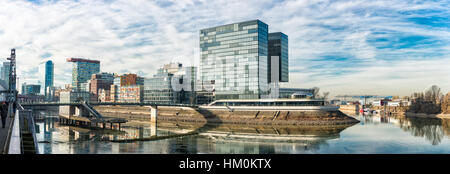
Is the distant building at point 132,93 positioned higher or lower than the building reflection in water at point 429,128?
higher

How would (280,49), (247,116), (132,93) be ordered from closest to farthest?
1. (247,116)
2. (280,49)
3. (132,93)

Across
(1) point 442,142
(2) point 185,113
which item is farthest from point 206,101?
(1) point 442,142

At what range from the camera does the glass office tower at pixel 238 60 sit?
132 meters

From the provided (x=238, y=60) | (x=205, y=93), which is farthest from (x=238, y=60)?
(x=205, y=93)

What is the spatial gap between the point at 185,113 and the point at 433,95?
476 feet

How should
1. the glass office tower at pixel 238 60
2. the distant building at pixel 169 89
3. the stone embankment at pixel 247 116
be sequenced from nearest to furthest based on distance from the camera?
1. the stone embankment at pixel 247 116
2. the glass office tower at pixel 238 60
3. the distant building at pixel 169 89

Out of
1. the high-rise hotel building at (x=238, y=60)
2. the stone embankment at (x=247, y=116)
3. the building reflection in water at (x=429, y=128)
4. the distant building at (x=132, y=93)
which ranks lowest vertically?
the building reflection in water at (x=429, y=128)

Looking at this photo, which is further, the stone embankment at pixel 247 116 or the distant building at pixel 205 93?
the distant building at pixel 205 93

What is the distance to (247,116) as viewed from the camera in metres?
111

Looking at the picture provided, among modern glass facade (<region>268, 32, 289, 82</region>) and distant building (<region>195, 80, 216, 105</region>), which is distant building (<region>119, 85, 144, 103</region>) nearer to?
distant building (<region>195, 80, 216, 105</region>)

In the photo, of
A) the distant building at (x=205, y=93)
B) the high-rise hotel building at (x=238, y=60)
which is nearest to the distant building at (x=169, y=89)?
the distant building at (x=205, y=93)

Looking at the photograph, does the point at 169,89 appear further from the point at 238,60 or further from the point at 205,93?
the point at 238,60

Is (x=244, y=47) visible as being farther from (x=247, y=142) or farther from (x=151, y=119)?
(x=247, y=142)

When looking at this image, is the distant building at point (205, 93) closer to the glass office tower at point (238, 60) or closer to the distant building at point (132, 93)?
the glass office tower at point (238, 60)
